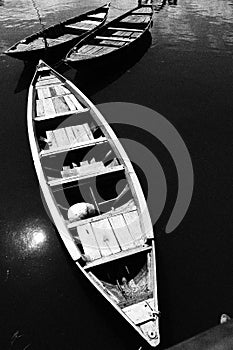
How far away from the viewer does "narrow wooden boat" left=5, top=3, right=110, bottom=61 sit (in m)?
24.3

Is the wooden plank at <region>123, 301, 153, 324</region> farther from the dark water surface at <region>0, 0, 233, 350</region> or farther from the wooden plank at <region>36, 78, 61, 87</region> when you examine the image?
the wooden plank at <region>36, 78, 61, 87</region>

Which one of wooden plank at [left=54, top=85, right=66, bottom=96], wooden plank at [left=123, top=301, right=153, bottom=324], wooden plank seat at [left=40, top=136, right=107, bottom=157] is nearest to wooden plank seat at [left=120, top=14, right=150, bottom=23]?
wooden plank at [left=54, top=85, right=66, bottom=96]

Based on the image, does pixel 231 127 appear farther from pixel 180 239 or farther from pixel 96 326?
pixel 96 326

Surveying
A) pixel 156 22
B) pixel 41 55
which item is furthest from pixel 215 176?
pixel 156 22

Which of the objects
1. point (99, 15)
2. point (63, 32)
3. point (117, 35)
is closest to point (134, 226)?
point (117, 35)

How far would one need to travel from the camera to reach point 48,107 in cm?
1856

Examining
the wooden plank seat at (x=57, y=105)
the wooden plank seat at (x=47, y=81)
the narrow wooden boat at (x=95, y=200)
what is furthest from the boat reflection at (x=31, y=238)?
the wooden plank seat at (x=47, y=81)

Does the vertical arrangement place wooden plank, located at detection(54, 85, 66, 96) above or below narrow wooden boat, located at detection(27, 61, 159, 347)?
above

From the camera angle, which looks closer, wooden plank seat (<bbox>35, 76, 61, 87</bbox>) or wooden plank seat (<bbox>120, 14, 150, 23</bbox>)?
wooden plank seat (<bbox>35, 76, 61, 87</bbox>)

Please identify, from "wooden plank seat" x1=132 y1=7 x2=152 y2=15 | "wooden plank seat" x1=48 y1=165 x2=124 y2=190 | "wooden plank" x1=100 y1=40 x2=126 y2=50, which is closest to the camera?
"wooden plank seat" x1=48 y1=165 x2=124 y2=190

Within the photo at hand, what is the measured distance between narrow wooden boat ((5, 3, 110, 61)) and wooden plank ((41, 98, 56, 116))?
6.94 m

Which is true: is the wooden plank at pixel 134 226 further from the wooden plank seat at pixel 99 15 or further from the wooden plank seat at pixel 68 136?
Answer: the wooden plank seat at pixel 99 15

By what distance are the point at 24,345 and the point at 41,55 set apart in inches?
837

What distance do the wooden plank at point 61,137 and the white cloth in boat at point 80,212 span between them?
4.75 metres
